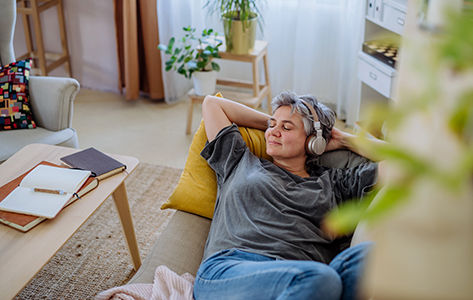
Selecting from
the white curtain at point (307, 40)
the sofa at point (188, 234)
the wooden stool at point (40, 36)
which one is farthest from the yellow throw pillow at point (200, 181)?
the wooden stool at point (40, 36)

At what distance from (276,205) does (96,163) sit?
→ 731mm

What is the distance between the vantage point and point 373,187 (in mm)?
1520

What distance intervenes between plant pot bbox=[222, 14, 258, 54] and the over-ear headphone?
1.27m

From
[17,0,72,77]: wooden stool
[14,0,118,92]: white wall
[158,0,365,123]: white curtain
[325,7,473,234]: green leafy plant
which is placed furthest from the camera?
[14,0,118,92]: white wall

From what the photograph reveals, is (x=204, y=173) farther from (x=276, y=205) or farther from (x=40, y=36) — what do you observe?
(x=40, y=36)

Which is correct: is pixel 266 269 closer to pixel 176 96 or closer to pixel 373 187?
pixel 373 187

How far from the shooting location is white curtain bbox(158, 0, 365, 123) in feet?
10.3

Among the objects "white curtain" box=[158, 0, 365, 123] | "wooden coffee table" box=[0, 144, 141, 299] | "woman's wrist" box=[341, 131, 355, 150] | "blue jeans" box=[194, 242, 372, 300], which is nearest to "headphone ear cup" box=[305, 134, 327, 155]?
"woman's wrist" box=[341, 131, 355, 150]

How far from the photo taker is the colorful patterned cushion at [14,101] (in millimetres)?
2285

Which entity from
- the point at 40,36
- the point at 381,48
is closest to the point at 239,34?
the point at 381,48

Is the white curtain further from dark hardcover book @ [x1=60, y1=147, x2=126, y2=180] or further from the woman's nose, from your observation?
dark hardcover book @ [x1=60, y1=147, x2=126, y2=180]

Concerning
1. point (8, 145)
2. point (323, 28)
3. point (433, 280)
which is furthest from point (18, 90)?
point (433, 280)

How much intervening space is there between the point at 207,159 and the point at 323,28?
187 cm

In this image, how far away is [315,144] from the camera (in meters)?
1.61
